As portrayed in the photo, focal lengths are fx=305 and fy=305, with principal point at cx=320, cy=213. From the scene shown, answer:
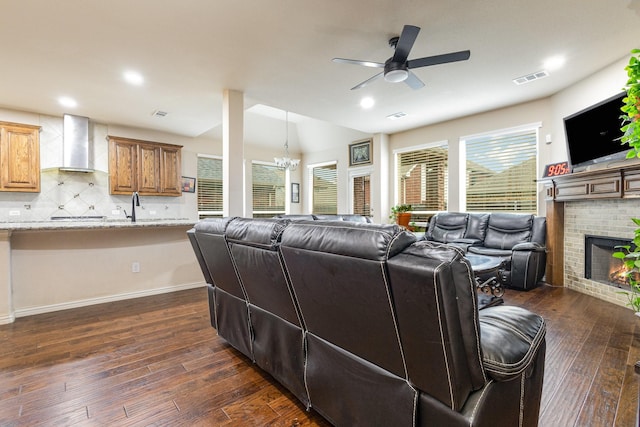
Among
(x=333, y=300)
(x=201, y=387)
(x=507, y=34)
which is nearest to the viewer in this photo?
(x=333, y=300)

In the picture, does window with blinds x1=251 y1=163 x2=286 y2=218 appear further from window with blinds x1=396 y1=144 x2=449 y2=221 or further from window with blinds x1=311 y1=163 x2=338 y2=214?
window with blinds x1=396 y1=144 x2=449 y2=221

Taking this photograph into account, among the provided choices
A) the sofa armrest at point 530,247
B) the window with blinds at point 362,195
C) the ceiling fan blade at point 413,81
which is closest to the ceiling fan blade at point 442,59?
the ceiling fan blade at point 413,81

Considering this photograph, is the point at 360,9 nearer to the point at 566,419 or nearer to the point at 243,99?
the point at 243,99

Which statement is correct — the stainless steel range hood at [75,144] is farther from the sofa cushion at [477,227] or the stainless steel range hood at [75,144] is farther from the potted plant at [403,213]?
the sofa cushion at [477,227]

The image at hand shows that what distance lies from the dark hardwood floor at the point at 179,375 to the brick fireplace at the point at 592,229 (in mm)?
597

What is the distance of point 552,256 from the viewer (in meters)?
4.25

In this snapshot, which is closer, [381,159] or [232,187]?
[232,187]

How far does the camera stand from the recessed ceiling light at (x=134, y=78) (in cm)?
352

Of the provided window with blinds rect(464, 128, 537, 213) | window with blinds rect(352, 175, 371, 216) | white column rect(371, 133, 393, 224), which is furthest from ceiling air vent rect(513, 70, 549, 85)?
window with blinds rect(352, 175, 371, 216)

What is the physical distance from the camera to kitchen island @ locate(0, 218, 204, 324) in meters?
3.13

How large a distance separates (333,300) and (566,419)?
144 cm

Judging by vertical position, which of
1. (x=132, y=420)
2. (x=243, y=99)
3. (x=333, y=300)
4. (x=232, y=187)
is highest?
(x=243, y=99)

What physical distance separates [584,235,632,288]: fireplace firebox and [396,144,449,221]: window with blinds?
2.44 metres

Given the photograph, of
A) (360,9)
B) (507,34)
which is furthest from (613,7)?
(360,9)
